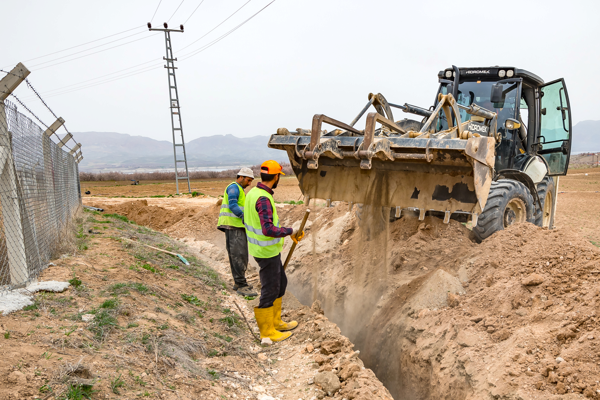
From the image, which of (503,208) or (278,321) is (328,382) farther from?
(503,208)

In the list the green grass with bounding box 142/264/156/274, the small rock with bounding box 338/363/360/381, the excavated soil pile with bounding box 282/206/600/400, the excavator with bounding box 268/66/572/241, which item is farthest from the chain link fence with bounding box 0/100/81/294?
the excavated soil pile with bounding box 282/206/600/400

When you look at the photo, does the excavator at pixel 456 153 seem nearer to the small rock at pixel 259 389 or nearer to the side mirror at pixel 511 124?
the side mirror at pixel 511 124

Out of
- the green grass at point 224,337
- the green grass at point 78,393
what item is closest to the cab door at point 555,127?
the green grass at point 224,337

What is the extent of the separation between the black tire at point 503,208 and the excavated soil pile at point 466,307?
286mm

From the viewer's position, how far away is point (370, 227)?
6.80 metres

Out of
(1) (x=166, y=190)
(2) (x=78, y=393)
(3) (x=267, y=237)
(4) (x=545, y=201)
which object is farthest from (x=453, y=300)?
(1) (x=166, y=190)

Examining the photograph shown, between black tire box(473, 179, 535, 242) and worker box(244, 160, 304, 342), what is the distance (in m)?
2.97

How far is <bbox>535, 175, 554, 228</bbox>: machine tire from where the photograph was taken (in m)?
7.34

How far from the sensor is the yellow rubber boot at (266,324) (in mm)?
4723

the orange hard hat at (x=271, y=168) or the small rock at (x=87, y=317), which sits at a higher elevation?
the orange hard hat at (x=271, y=168)

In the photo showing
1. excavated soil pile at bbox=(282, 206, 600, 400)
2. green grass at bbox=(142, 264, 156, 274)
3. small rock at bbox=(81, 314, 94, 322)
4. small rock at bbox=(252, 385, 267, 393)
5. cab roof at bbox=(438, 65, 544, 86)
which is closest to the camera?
excavated soil pile at bbox=(282, 206, 600, 400)

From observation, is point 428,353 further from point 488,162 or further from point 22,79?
point 22,79

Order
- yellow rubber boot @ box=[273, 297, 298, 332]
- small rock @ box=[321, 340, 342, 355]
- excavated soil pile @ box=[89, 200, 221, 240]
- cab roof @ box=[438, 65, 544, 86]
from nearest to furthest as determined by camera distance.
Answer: small rock @ box=[321, 340, 342, 355], yellow rubber boot @ box=[273, 297, 298, 332], cab roof @ box=[438, 65, 544, 86], excavated soil pile @ box=[89, 200, 221, 240]

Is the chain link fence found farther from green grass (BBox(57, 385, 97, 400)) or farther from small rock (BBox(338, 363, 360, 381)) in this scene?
small rock (BBox(338, 363, 360, 381))
